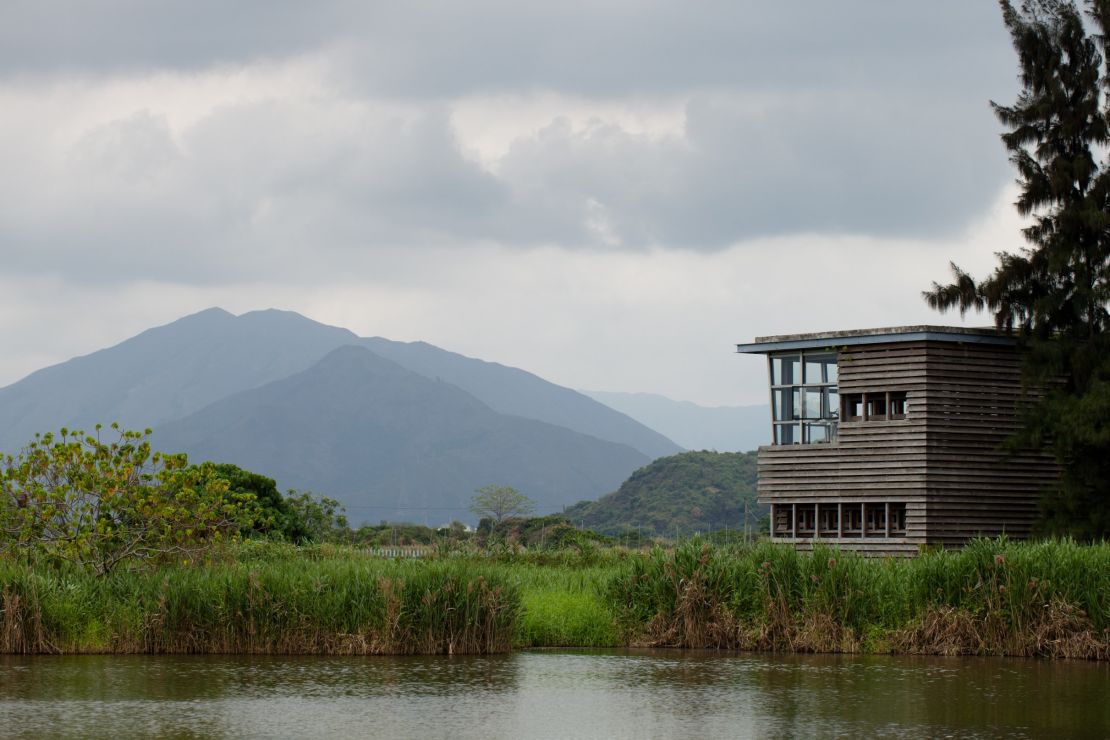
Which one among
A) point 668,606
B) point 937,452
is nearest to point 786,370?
point 937,452

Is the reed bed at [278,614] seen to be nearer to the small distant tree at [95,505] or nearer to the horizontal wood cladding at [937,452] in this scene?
the small distant tree at [95,505]

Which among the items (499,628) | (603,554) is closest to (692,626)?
(499,628)

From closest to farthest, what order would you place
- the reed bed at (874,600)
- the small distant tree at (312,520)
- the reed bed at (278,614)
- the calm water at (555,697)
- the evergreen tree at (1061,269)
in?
the calm water at (555,697) → the reed bed at (874,600) → the reed bed at (278,614) → the evergreen tree at (1061,269) → the small distant tree at (312,520)

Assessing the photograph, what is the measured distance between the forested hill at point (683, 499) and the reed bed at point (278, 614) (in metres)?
78.3

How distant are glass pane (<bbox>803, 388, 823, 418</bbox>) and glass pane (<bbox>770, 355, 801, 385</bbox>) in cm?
41

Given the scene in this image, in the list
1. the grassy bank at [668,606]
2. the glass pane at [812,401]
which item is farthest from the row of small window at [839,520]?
the grassy bank at [668,606]

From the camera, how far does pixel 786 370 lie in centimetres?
3894

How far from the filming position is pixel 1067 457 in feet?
117

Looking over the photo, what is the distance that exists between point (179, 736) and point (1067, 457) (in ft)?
86.9

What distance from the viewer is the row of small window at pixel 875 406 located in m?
36.4

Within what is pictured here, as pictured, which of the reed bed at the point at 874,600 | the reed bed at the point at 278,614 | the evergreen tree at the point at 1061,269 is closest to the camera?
the reed bed at the point at 874,600

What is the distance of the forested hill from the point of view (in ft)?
351

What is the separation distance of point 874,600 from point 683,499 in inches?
3567

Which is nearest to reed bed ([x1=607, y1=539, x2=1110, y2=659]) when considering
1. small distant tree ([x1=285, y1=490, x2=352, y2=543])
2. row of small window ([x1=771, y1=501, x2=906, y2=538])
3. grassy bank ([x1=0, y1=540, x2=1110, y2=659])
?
grassy bank ([x1=0, y1=540, x2=1110, y2=659])
